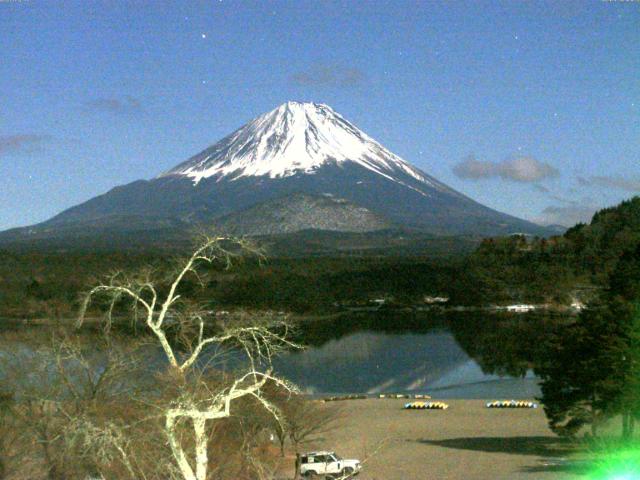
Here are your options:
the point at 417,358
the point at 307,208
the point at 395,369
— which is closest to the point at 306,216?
the point at 307,208

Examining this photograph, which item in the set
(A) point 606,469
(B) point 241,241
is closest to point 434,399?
(A) point 606,469

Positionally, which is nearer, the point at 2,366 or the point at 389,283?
the point at 2,366

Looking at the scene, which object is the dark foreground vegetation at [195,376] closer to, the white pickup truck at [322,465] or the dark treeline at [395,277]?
the dark treeline at [395,277]

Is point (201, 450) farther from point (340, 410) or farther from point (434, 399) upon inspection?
point (434, 399)

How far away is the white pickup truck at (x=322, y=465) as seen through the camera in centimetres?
1464

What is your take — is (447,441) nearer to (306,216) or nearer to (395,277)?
(395,277)

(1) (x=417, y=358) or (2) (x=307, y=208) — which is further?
(2) (x=307, y=208)

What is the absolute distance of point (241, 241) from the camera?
6.23 meters

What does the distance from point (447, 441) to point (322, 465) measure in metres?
6.13

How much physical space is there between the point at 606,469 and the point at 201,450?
486 cm

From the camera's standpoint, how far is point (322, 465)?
14891mm

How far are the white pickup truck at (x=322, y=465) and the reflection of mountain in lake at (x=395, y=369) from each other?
16.6 m

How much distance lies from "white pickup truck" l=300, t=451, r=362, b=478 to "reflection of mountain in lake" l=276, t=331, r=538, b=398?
16580mm

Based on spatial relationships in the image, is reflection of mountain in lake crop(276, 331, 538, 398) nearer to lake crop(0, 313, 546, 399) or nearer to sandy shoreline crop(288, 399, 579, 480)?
lake crop(0, 313, 546, 399)
